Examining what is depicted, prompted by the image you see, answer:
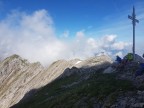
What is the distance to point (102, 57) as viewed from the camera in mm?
125625

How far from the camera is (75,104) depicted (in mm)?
44625

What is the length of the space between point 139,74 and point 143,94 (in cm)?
1048

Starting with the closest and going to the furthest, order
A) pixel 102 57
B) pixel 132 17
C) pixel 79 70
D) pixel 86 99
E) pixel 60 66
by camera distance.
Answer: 1. pixel 86 99
2. pixel 132 17
3. pixel 79 70
4. pixel 102 57
5. pixel 60 66

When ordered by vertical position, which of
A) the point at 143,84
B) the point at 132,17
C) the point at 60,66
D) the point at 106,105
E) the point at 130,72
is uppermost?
the point at 60,66

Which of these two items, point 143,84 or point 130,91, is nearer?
point 130,91

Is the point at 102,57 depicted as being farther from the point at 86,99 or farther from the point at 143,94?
the point at 143,94

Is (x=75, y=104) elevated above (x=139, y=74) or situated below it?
below

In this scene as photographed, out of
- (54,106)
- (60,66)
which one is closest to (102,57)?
(60,66)

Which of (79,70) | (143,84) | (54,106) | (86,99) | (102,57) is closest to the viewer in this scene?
(143,84)

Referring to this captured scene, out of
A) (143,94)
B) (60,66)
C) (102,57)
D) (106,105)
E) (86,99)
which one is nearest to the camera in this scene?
(143,94)

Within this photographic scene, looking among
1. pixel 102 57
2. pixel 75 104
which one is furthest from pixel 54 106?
pixel 102 57

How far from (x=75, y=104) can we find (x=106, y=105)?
9.26 meters

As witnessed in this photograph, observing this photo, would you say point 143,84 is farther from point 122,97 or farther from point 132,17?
point 132,17

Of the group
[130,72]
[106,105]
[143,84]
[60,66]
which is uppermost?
[60,66]
